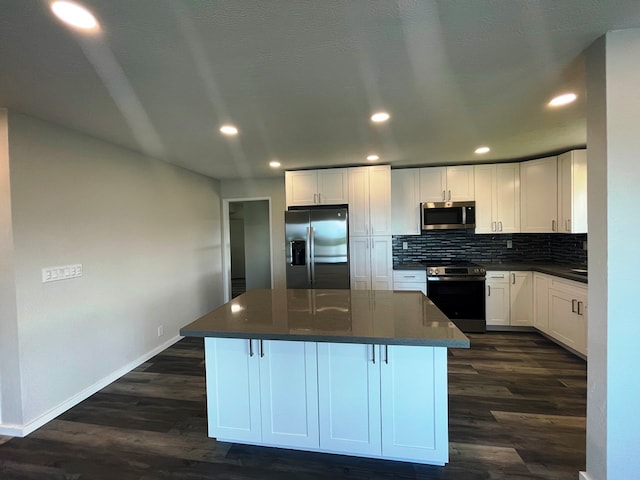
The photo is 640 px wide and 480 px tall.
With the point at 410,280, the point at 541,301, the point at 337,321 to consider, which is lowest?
the point at 541,301

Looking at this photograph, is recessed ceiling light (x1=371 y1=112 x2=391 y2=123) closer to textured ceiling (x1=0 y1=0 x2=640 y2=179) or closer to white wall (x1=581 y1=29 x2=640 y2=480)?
textured ceiling (x1=0 y1=0 x2=640 y2=179)

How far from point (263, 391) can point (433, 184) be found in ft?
11.7

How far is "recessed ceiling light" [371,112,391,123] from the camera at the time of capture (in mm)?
2363

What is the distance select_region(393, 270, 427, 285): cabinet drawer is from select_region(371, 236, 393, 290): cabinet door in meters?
0.08

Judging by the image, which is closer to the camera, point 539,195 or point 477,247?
point 539,195

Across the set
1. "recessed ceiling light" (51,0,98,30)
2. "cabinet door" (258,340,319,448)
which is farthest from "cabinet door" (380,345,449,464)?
"recessed ceiling light" (51,0,98,30)

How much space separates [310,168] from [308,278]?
1525 millimetres

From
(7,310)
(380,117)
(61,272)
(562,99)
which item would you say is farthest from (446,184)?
(7,310)

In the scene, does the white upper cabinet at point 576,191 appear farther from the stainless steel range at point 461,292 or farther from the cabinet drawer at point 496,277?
the stainless steel range at point 461,292

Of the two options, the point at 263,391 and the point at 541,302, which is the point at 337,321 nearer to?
the point at 263,391

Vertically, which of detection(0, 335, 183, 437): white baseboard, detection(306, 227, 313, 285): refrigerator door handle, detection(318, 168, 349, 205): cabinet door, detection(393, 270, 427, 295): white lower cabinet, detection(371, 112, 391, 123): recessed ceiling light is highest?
detection(371, 112, 391, 123): recessed ceiling light

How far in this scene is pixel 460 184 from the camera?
4285mm

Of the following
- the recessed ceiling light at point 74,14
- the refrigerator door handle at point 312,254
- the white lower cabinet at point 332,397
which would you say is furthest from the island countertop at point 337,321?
the recessed ceiling light at point 74,14

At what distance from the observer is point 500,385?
2752 mm
